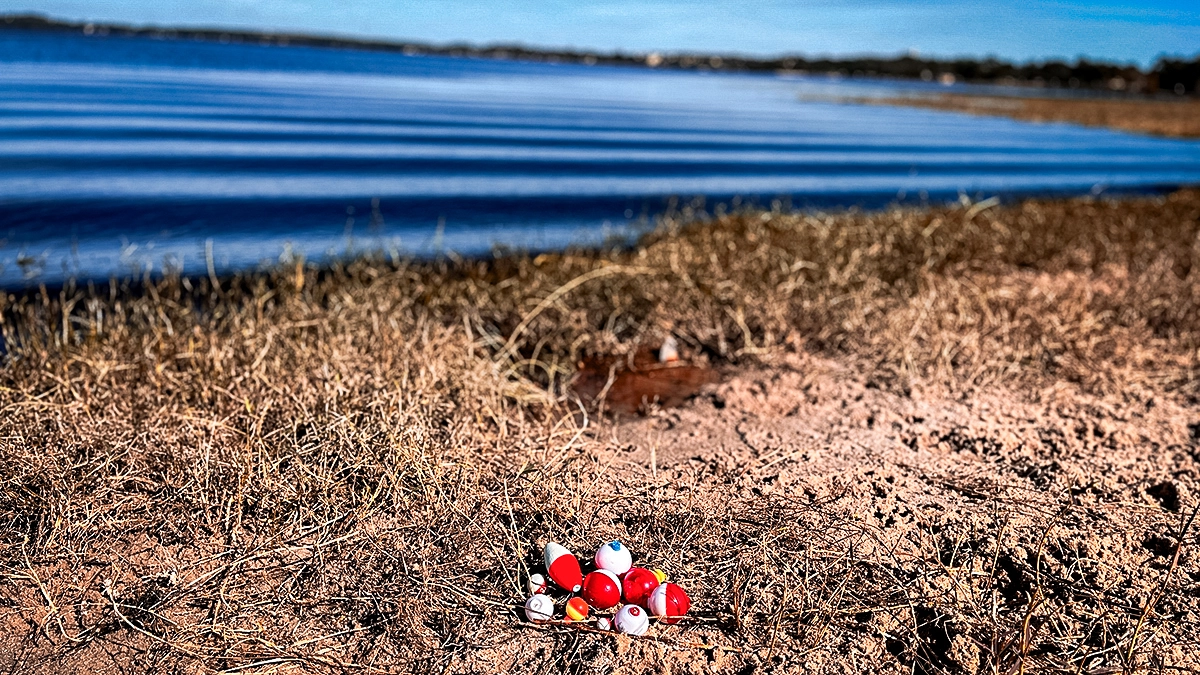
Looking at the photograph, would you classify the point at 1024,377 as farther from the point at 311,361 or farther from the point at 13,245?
the point at 13,245

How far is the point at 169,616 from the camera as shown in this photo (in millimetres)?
2445

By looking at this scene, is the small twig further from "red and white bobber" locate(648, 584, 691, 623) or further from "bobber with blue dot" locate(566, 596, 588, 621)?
"bobber with blue dot" locate(566, 596, 588, 621)

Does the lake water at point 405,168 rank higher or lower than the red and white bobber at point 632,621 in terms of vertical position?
higher

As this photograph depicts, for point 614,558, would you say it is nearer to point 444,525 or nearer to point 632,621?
point 632,621

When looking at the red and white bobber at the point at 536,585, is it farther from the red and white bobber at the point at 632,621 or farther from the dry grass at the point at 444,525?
the red and white bobber at the point at 632,621

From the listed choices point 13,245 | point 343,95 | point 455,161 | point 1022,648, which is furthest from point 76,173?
point 343,95

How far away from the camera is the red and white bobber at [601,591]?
253 cm

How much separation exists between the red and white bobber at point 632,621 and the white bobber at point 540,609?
0.18m

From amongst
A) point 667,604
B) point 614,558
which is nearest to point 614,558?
point 614,558

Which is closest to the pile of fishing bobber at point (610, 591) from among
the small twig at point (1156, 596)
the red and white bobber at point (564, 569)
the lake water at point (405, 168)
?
the red and white bobber at point (564, 569)

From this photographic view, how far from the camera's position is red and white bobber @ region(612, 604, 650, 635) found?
2438 millimetres

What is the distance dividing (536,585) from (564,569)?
0.09 m

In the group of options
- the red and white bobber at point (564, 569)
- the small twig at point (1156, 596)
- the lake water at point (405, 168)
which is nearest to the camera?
the small twig at point (1156, 596)

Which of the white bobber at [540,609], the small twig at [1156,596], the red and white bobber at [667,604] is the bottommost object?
the white bobber at [540,609]
